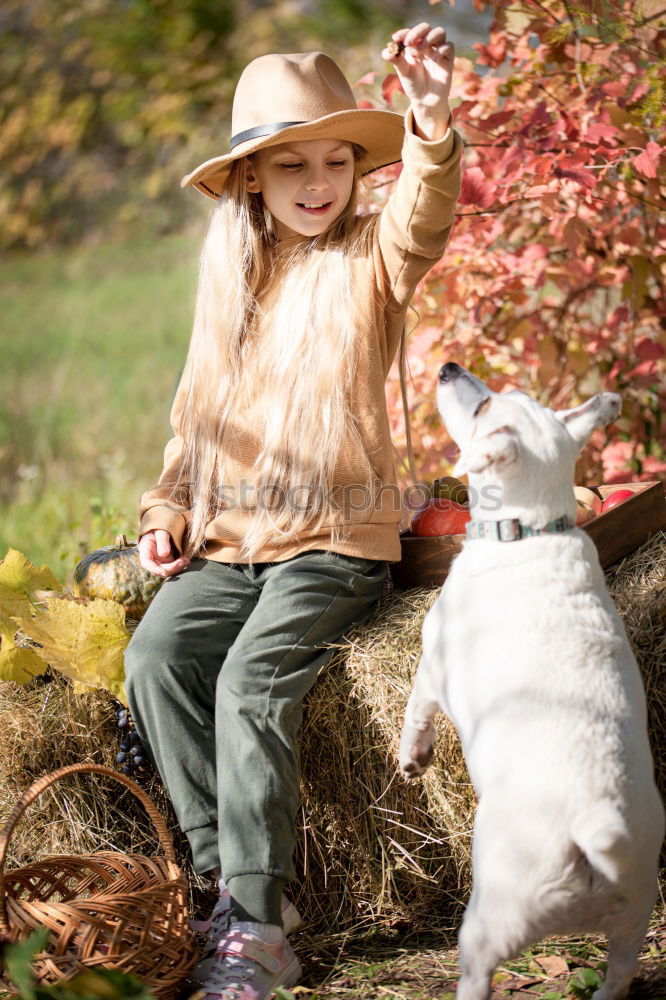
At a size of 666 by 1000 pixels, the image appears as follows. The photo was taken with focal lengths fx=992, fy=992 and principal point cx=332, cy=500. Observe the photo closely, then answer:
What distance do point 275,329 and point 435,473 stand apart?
1.25 metres

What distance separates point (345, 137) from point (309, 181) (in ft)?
0.48

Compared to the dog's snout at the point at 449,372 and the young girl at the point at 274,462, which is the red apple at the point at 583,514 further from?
the dog's snout at the point at 449,372

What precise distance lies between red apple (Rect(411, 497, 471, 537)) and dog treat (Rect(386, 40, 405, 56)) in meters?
1.12

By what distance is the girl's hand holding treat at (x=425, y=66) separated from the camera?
2.10 m

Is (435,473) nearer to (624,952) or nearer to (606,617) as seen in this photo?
(606,617)

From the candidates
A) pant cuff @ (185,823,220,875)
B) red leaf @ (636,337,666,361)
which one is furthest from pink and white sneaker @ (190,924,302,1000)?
red leaf @ (636,337,666,361)

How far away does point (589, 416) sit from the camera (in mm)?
1862

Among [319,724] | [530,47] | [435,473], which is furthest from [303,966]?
[530,47]

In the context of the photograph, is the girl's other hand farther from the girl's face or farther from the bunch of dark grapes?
the girl's face

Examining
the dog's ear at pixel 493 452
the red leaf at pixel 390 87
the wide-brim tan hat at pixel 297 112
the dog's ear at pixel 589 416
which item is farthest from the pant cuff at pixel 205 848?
the red leaf at pixel 390 87

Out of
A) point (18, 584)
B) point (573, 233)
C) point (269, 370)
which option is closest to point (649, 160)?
point (573, 233)

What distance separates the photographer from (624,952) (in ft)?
5.93

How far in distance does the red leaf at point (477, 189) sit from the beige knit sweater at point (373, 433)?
1.74 ft

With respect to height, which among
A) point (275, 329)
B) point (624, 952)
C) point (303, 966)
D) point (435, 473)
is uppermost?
point (275, 329)
